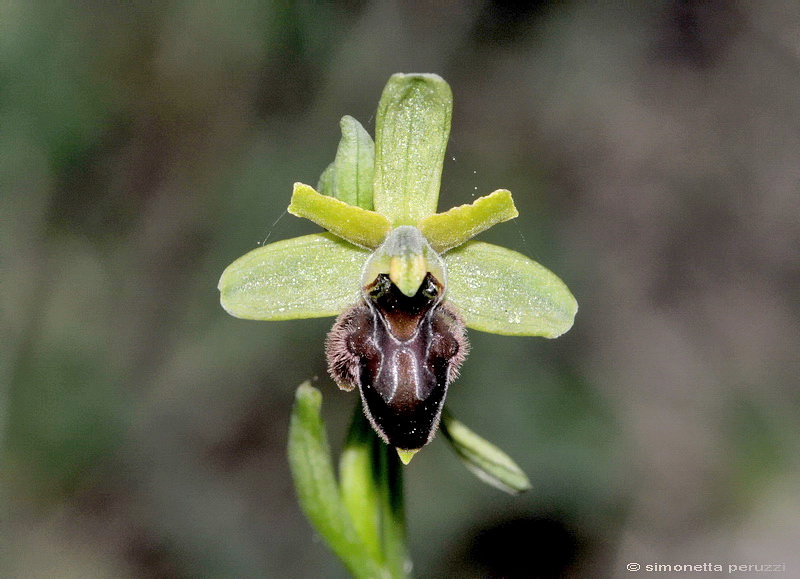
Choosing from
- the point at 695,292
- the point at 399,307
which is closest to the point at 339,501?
the point at 399,307

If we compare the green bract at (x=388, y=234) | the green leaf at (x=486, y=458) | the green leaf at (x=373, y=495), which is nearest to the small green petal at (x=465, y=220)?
the green bract at (x=388, y=234)

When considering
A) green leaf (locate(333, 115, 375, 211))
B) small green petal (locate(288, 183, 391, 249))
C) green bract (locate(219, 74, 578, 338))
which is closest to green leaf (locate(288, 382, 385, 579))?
green bract (locate(219, 74, 578, 338))

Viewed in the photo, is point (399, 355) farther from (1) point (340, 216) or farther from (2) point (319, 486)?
(2) point (319, 486)

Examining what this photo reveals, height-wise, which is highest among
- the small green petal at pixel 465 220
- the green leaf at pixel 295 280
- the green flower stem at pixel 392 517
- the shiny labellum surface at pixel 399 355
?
the small green petal at pixel 465 220

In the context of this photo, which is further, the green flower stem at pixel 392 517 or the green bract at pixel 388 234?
the green flower stem at pixel 392 517

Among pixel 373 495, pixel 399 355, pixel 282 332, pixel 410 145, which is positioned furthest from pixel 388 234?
pixel 282 332

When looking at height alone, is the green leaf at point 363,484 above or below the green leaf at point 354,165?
below

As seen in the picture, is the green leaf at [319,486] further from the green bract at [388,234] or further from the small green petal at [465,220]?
the small green petal at [465,220]

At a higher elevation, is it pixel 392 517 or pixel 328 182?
pixel 328 182

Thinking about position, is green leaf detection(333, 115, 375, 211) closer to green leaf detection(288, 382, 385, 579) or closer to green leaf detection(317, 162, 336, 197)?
green leaf detection(317, 162, 336, 197)
